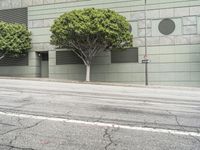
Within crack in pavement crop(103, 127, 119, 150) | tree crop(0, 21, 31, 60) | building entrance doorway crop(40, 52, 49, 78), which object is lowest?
Result: crack in pavement crop(103, 127, 119, 150)

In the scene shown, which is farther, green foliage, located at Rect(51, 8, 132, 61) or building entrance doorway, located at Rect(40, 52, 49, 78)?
building entrance doorway, located at Rect(40, 52, 49, 78)

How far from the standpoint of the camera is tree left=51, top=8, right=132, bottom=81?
75.7 ft

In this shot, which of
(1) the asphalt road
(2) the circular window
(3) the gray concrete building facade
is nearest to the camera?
(1) the asphalt road

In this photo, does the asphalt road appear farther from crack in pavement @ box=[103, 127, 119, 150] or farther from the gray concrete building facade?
the gray concrete building facade

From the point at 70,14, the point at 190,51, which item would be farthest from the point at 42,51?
the point at 190,51

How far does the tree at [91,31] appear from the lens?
23.1m

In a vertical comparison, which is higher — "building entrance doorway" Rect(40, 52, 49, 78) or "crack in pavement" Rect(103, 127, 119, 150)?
"building entrance doorway" Rect(40, 52, 49, 78)

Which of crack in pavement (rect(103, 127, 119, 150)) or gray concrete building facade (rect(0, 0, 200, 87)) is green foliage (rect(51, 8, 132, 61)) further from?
crack in pavement (rect(103, 127, 119, 150))

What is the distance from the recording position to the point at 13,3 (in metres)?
32.1

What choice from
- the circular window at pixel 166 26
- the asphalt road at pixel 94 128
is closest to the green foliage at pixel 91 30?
the circular window at pixel 166 26

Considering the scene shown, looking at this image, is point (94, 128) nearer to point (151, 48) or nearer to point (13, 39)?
point (151, 48)

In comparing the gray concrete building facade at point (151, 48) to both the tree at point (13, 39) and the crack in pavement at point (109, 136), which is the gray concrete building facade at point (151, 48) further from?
the crack in pavement at point (109, 136)

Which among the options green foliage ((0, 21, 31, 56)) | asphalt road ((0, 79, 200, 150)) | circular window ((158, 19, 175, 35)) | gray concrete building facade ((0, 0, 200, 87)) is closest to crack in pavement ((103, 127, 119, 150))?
asphalt road ((0, 79, 200, 150))

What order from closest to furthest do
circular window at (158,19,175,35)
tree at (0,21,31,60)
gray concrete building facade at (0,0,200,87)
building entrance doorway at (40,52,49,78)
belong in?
1. gray concrete building facade at (0,0,200,87)
2. circular window at (158,19,175,35)
3. tree at (0,21,31,60)
4. building entrance doorway at (40,52,49,78)
